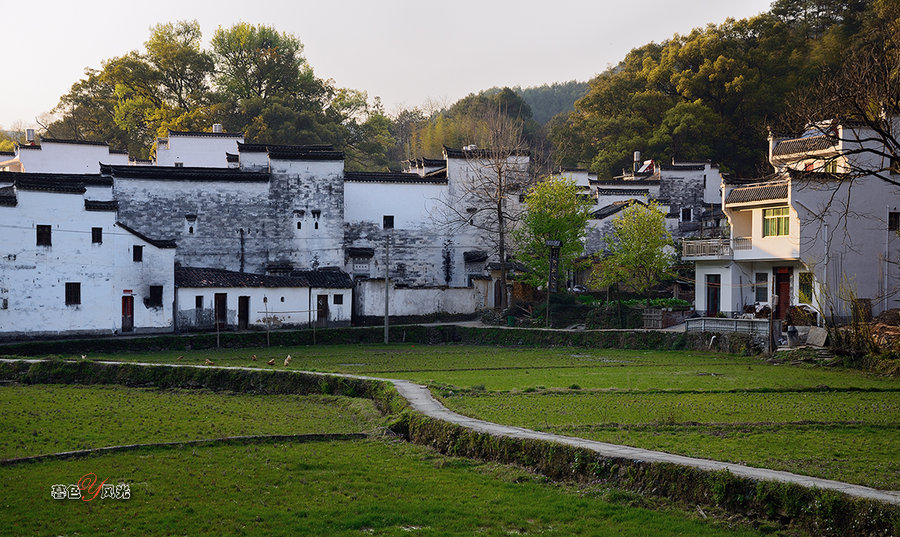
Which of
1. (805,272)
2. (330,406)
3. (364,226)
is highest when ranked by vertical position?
(364,226)

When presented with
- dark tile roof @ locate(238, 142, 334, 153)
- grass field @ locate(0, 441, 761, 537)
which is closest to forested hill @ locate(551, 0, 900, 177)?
dark tile roof @ locate(238, 142, 334, 153)

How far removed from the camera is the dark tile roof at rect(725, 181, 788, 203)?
1374 inches

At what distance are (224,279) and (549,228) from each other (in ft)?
55.7

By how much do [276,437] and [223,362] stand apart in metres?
16.0

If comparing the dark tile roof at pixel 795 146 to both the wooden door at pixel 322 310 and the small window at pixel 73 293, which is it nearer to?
the wooden door at pixel 322 310

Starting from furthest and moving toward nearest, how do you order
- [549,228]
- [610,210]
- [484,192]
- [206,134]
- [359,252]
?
1. [206,134]
2. [610,210]
3. [484,192]
4. [359,252]
5. [549,228]

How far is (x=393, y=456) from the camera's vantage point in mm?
14047

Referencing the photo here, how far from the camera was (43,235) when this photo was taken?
3772 centimetres

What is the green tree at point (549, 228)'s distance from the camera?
45000mm

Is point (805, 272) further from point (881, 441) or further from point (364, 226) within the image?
point (364, 226)

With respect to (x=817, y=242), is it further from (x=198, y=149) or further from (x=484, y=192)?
(x=198, y=149)

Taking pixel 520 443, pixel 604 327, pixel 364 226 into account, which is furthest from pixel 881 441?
pixel 364 226

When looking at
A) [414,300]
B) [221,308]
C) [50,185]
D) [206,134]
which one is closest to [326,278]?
[414,300]

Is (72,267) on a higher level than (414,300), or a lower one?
higher
